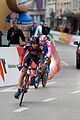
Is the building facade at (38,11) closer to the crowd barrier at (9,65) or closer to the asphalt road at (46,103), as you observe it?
the asphalt road at (46,103)

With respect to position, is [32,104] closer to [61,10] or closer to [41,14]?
[61,10]

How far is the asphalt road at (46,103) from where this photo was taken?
10250 millimetres

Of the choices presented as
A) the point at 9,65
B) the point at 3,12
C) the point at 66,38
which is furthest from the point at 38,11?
the point at 9,65

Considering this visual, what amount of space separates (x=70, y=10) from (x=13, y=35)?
191ft

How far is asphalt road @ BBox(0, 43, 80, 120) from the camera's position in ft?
33.6

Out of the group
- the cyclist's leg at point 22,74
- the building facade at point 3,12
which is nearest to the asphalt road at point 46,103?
the cyclist's leg at point 22,74

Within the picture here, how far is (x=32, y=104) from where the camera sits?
39.0 feet

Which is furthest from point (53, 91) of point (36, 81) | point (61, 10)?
point (61, 10)

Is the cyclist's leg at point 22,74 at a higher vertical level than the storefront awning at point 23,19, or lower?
higher

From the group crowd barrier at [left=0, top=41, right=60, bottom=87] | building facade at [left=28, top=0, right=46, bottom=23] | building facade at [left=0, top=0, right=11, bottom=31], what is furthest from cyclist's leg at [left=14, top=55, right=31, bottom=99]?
building facade at [left=28, top=0, right=46, bottom=23]

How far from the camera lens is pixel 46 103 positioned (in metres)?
12.1

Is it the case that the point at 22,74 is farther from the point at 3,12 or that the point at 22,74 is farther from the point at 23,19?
the point at 3,12

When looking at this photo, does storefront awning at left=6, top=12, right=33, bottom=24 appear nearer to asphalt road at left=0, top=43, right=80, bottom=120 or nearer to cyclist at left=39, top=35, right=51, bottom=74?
asphalt road at left=0, top=43, right=80, bottom=120

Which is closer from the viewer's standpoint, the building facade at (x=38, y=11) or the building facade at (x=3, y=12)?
the building facade at (x=3, y=12)
